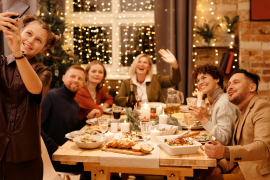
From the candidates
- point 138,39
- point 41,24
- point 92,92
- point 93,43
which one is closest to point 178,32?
point 138,39

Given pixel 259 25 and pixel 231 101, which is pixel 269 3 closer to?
pixel 259 25

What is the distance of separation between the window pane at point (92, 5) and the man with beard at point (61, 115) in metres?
2.56

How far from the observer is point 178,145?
131 centimetres

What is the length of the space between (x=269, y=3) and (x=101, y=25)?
2.61 metres

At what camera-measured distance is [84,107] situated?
2.54 m

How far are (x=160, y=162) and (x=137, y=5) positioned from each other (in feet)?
11.7

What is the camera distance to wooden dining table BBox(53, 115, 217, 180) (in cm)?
124

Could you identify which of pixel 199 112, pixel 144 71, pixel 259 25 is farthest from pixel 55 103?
pixel 259 25

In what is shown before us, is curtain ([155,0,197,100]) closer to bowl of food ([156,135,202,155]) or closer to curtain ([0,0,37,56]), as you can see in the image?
curtain ([0,0,37,56])

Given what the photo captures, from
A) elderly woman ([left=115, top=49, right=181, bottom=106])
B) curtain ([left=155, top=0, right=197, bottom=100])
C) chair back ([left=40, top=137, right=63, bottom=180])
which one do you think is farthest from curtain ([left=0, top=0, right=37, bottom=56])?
chair back ([left=40, top=137, right=63, bottom=180])

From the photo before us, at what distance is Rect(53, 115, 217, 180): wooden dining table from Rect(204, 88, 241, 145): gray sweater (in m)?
0.27

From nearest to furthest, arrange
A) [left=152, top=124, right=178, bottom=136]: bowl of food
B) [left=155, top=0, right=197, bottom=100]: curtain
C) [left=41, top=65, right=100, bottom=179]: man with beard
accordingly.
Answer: [left=152, top=124, right=178, bottom=136]: bowl of food < [left=41, top=65, right=100, bottom=179]: man with beard < [left=155, top=0, right=197, bottom=100]: curtain

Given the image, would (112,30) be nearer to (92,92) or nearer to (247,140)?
(92,92)

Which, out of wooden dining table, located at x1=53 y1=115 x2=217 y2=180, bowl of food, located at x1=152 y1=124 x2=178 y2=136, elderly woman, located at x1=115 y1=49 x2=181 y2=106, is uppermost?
elderly woman, located at x1=115 y1=49 x2=181 y2=106
